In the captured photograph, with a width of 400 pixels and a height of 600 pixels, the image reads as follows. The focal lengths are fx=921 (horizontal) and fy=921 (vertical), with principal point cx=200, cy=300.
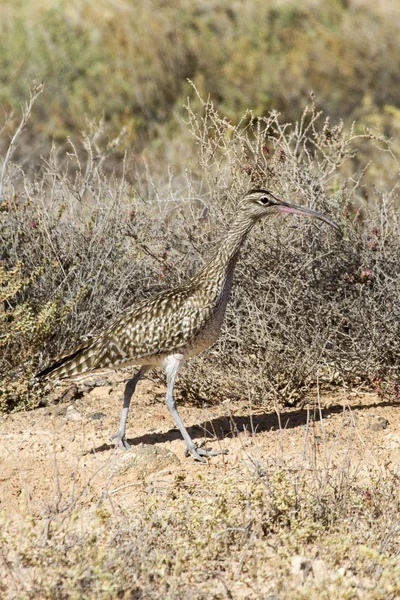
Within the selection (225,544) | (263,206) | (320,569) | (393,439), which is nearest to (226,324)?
(263,206)

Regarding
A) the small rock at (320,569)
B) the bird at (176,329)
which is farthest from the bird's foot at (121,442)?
the small rock at (320,569)

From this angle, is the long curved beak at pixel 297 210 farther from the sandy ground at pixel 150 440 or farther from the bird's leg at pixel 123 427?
the bird's leg at pixel 123 427

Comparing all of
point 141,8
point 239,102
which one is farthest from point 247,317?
point 141,8

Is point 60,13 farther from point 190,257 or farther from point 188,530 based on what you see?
point 188,530

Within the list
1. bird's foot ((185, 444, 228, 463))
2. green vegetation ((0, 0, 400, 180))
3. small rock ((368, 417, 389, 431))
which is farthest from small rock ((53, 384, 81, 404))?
green vegetation ((0, 0, 400, 180))

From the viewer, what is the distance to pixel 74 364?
606 centimetres

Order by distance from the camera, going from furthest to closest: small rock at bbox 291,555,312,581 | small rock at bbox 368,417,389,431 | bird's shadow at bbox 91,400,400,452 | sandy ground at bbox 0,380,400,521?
bird's shadow at bbox 91,400,400,452, small rock at bbox 368,417,389,431, sandy ground at bbox 0,380,400,521, small rock at bbox 291,555,312,581

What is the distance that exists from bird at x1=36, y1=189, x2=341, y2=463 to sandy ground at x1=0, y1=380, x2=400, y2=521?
195 millimetres

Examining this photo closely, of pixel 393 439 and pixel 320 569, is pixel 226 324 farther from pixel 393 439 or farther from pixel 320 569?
pixel 320 569

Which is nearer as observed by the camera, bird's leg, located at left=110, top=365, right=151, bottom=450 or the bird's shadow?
bird's leg, located at left=110, top=365, right=151, bottom=450

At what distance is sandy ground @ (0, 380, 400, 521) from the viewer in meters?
5.64

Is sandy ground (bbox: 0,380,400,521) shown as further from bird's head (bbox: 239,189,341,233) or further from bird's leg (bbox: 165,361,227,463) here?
bird's head (bbox: 239,189,341,233)

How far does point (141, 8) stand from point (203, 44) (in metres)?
1.46

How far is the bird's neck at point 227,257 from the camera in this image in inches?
241
